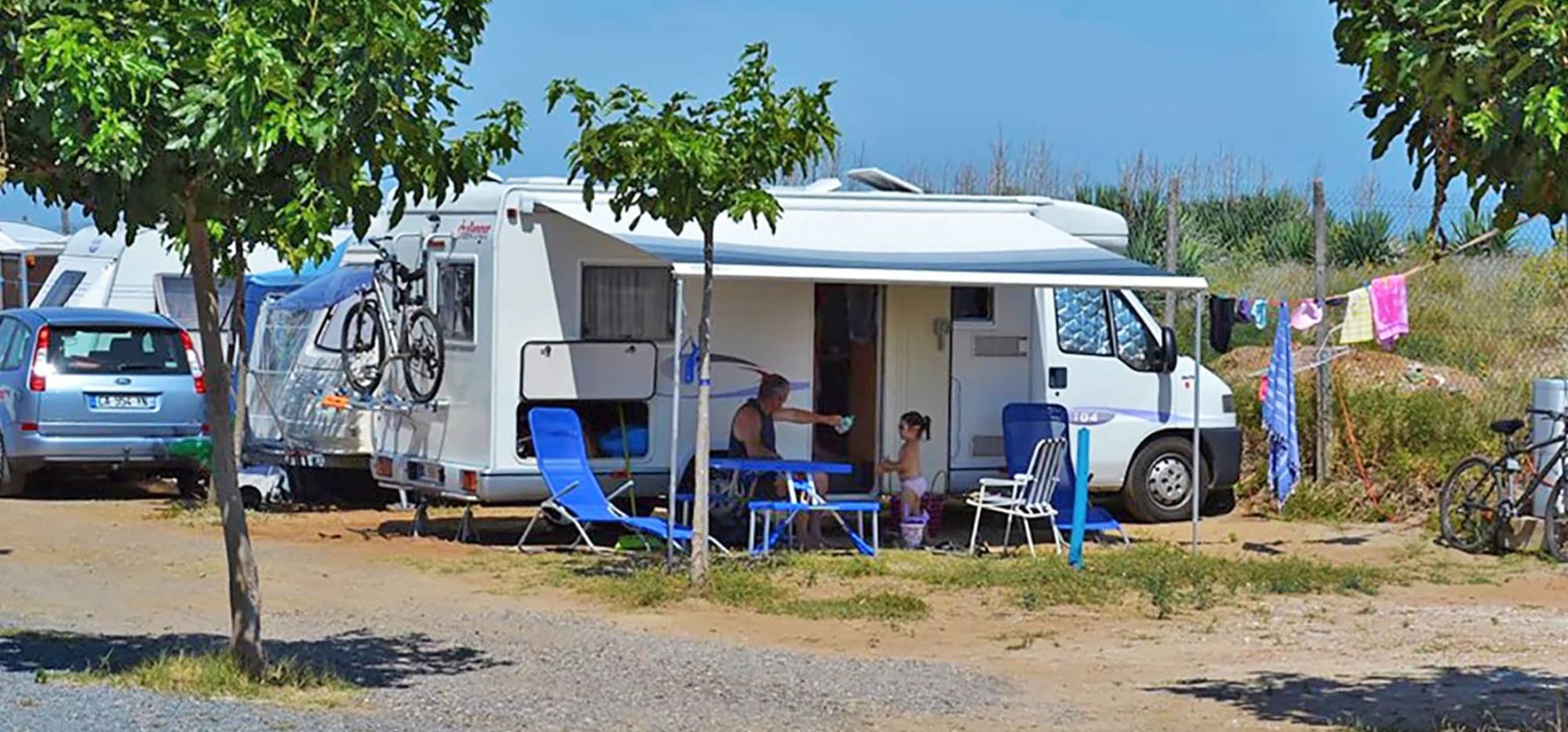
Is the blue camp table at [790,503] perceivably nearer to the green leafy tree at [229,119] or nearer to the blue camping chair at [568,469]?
the blue camping chair at [568,469]

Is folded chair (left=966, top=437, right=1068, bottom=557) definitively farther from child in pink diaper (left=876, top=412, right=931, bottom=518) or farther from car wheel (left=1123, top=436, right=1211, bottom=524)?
car wheel (left=1123, top=436, right=1211, bottom=524)

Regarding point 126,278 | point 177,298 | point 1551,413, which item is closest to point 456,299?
point 1551,413

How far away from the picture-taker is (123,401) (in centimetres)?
1920

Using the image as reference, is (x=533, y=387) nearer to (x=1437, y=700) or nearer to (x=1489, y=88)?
(x=1437, y=700)

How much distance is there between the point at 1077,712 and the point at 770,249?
6.26 meters

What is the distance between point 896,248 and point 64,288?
13.5m

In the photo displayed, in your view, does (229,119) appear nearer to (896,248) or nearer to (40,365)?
(896,248)

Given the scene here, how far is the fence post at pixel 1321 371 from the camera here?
18.1 meters

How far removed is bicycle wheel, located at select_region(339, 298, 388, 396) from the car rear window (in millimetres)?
2933

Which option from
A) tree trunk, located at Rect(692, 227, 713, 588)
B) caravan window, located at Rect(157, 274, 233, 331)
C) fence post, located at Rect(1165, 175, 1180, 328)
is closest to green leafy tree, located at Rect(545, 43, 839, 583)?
tree trunk, located at Rect(692, 227, 713, 588)

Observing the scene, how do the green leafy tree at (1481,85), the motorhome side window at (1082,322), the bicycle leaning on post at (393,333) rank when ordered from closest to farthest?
the green leafy tree at (1481,85) < the bicycle leaning on post at (393,333) < the motorhome side window at (1082,322)

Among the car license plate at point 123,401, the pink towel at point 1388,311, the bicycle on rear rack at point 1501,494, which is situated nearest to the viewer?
the bicycle on rear rack at point 1501,494

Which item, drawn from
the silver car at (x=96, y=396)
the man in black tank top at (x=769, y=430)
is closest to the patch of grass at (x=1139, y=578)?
the man in black tank top at (x=769, y=430)

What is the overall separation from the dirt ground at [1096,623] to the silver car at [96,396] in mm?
1631
